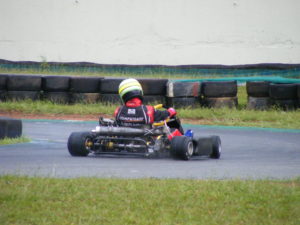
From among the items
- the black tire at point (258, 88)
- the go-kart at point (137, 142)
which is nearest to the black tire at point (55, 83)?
the black tire at point (258, 88)

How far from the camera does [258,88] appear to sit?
49.6 ft

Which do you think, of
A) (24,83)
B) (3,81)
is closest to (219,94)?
(24,83)

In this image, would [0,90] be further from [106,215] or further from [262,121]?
[106,215]

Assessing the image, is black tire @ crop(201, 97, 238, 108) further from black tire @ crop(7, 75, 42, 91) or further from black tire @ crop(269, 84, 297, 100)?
black tire @ crop(7, 75, 42, 91)

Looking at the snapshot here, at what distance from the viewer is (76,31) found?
20078mm

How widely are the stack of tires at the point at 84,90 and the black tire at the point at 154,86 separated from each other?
0.96 m

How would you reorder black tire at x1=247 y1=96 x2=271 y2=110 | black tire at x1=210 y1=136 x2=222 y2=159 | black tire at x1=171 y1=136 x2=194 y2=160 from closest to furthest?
black tire at x1=171 y1=136 x2=194 y2=160 < black tire at x1=210 y1=136 x2=222 y2=159 < black tire at x1=247 y1=96 x2=271 y2=110

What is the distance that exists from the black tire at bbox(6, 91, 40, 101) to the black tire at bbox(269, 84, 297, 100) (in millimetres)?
4820

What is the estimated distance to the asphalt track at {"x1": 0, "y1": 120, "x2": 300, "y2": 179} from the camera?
7.79 meters

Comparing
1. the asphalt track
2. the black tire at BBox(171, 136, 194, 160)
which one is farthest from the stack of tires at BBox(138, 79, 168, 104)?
the black tire at BBox(171, 136, 194, 160)

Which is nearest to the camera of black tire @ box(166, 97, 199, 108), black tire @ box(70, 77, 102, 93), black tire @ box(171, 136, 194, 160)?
black tire @ box(171, 136, 194, 160)

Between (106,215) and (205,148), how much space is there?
4126 millimetres

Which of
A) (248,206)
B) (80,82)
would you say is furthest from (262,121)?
(248,206)

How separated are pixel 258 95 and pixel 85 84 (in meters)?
3.53
